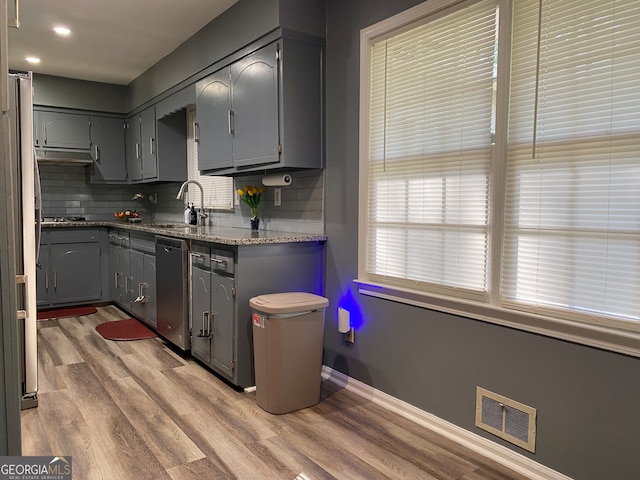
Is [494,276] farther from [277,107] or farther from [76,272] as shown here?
[76,272]

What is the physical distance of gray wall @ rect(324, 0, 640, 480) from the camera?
5.66ft

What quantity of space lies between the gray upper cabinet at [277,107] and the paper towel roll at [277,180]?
0.16 m

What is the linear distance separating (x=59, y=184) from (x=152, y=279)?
8.37 ft

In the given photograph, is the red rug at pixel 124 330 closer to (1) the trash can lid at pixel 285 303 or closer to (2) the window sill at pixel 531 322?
(1) the trash can lid at pixel 285 303

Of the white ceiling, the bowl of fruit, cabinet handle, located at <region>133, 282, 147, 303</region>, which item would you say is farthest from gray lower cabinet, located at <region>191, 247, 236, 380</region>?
the bowl of fruit

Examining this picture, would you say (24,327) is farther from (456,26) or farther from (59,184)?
(59,184)

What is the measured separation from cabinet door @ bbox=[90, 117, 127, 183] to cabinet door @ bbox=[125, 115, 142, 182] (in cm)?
8

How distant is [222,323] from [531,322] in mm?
1851

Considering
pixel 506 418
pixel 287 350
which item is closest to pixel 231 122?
pixel 287 350

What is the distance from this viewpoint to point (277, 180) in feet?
10.8

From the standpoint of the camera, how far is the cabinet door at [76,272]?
5.06 m

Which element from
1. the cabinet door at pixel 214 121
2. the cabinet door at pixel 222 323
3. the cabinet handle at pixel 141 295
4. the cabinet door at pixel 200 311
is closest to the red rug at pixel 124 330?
the cabinet handle at pixel 141 295

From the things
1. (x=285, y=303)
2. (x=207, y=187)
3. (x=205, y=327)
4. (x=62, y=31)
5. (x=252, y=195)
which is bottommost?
(x=205, y=327)

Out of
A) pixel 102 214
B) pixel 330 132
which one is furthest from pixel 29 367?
pixel 102 214
